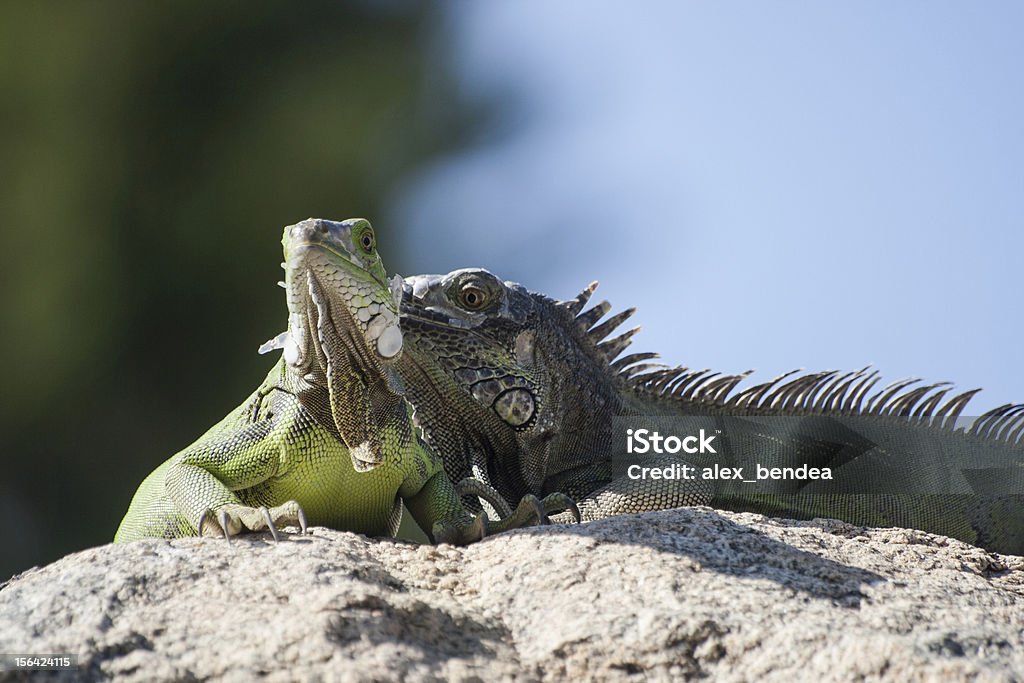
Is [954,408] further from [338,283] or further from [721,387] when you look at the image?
[338,283]

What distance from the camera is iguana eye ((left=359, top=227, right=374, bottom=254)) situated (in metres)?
3.75

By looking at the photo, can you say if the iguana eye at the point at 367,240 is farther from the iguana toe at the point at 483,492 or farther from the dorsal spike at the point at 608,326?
the dorsal spike at the point at 608,326

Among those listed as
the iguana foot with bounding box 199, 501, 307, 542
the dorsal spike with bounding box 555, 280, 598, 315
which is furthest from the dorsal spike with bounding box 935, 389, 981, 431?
the iguana foot with bounding box 199, 501, 307, 542

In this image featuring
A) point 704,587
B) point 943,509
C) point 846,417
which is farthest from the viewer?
point 846,417

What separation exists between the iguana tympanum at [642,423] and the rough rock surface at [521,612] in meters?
2.11

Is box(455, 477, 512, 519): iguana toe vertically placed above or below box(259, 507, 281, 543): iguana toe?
below

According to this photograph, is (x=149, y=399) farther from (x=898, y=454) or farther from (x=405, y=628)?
(x=405, y=628)

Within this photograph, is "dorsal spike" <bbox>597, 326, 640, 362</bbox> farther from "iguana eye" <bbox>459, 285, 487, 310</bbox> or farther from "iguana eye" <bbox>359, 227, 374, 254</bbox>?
"iguana eye" <bbox>359, 227, 374, 254</bbox>

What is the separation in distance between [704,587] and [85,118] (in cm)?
1118

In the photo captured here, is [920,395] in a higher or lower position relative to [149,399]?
higher

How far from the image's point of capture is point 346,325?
372 centimetres

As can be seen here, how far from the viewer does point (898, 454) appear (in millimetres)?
6492

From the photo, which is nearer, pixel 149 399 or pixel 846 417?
pixel 846 417

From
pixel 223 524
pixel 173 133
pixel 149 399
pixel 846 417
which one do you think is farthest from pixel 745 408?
pixel 173 133
